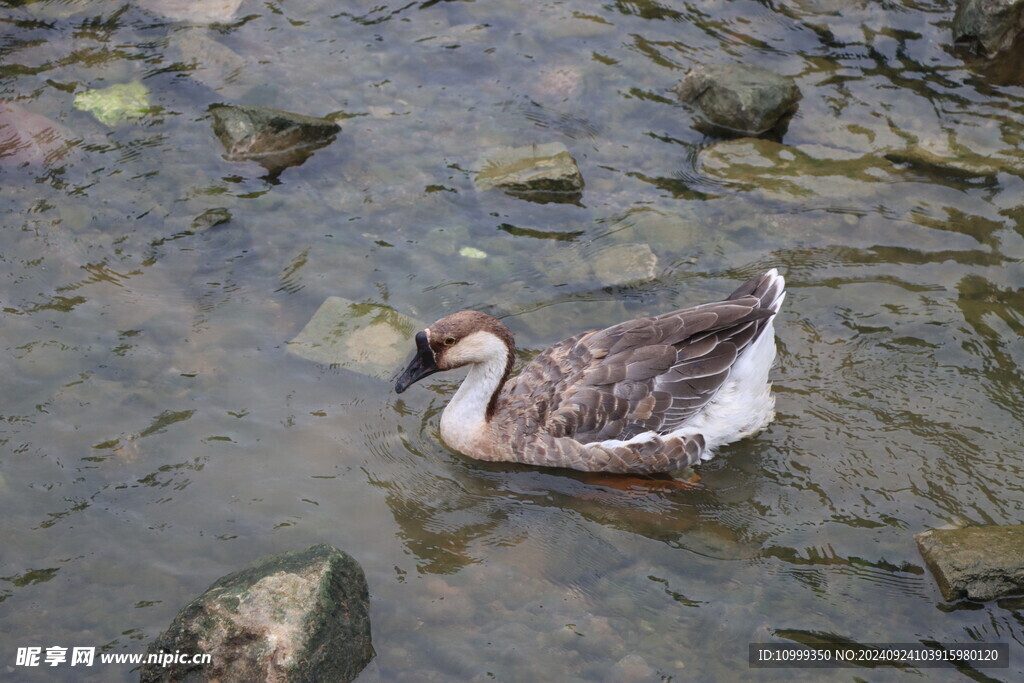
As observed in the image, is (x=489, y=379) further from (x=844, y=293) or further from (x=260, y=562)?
(x=844, y=293)

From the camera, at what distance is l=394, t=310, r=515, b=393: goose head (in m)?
7.42

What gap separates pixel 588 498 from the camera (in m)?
7.44

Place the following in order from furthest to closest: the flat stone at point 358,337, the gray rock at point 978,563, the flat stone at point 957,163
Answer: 1. the flat stone at point 957,163
2. the flat stone at point 358,337
3. the gray rock at point 978,563

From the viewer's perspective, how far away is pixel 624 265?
9.17 metres

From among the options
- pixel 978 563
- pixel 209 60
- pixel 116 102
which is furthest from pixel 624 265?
pixel 116 102

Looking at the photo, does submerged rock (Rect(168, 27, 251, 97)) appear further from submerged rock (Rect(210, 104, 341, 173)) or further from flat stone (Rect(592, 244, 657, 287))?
flat stone (Rect(592, 244, 657, 287))

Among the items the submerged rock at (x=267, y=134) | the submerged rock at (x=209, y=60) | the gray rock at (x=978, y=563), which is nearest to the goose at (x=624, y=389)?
the gray rock at (x=978, y=563)

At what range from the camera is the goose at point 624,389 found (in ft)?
24.6

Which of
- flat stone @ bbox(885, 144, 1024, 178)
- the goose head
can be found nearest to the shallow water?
flat stone @ bbox(885, 144, 1024, 178)

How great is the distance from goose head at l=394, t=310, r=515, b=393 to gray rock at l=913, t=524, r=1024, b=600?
3447mm

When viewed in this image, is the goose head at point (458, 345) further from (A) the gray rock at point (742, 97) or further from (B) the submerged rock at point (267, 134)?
(A) the gray rock at point (742, 97)

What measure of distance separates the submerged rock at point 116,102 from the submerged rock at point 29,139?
1.40ft

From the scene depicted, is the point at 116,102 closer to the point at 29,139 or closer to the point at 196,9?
the point at 29,139

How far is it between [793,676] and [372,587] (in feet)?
9.16
